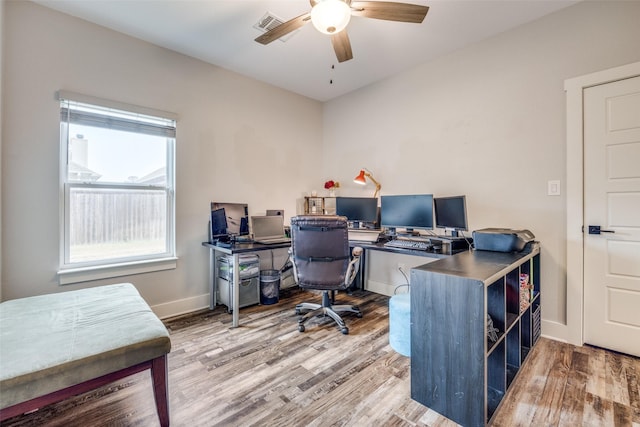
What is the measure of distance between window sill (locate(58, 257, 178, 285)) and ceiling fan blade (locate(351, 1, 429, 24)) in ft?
8.88

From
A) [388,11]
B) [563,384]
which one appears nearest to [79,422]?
[563,384]

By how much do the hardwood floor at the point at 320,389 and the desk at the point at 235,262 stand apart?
10.1 inches

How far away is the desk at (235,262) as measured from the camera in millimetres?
A: 2529

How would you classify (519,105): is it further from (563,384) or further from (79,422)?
(79,422)

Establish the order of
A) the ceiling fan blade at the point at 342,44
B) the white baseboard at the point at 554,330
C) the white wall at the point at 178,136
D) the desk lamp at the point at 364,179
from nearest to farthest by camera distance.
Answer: the ceiling fan blade at the point at 342,44 < the white wall at the point at 178,136 < the white baseboard at the point at 554,330 < the desk lamp at the point at 364,179

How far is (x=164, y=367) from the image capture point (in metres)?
1.42

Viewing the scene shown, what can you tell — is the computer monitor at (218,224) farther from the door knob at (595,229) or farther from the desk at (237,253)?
the door knob at (595,229)

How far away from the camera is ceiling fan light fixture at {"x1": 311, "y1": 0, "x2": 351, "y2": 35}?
1.63m

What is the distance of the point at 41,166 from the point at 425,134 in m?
3.56

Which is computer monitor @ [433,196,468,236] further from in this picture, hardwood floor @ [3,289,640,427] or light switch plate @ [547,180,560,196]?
hardwood floor @ [3,289,640,427]

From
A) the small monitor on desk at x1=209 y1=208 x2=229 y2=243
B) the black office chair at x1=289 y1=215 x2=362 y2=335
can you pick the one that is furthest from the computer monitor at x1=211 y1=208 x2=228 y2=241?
the black office chair at x1=289 y1=215 x2=362 y2=335

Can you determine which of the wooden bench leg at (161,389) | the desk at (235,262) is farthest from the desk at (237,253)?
the wooden bench leg at (161,389)

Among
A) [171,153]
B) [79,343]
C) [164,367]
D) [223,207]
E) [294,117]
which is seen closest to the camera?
[79,343]

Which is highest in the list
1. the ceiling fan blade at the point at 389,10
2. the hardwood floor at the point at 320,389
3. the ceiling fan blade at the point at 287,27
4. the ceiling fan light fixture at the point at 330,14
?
the ceiling fan blade at the point at 287,27
